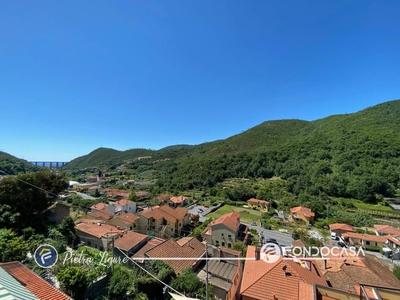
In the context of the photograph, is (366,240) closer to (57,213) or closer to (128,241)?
(128,241)

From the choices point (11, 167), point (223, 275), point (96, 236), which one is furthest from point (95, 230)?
point (11, 167)

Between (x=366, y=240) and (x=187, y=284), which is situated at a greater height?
(x=187, y=284)

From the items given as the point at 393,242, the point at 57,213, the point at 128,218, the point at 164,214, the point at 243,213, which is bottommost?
the point at 393,242

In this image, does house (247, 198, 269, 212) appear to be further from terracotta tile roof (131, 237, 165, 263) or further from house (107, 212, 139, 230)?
terracotta tile roof (131, 237, 165, 263)

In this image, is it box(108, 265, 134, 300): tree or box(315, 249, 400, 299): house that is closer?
box(108, 265, 134, 300): tree

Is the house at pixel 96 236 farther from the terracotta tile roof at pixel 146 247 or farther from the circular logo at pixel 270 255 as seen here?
the circular logo at pixel 270 255

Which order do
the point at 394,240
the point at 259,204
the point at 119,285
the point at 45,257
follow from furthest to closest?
the point at 259,204, the point at 394,240, the point at 45,257, the point at 119,285

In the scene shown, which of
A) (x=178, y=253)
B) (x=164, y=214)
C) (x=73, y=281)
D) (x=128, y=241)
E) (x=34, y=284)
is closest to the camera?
(x=34, y=284)

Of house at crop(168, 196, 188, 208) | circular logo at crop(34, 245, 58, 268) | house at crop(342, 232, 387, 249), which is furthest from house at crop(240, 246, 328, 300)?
house at crop(168, 196, 188, 208)
